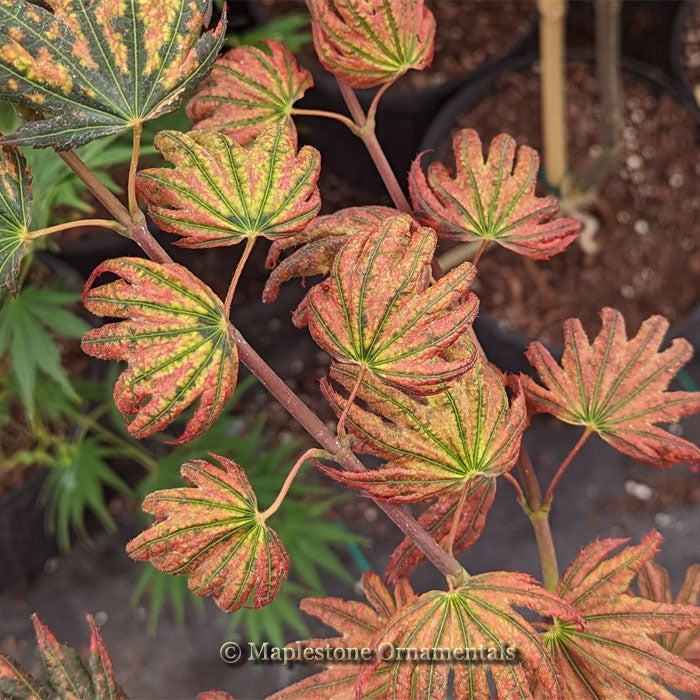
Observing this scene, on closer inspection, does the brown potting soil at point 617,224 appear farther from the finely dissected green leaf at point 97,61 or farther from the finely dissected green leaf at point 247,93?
the finely dissected green leaf at point 97,61

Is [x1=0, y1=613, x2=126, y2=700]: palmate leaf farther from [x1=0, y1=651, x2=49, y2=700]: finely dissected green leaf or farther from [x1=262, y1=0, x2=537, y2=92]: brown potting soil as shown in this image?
[x1=262, y1=0, x2=537, y2=92]: brown potting soil

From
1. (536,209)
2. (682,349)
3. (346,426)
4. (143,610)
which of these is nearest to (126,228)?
(346,426)

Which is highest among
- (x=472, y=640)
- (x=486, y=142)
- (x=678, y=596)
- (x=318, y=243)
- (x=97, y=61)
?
(x=97, y=61)

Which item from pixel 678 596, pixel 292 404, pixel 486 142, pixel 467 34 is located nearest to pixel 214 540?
pixel 292 404

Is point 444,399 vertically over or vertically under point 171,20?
under

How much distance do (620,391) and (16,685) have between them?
0.53m

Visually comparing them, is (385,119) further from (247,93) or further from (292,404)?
(292,404)

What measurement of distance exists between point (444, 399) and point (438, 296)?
0.08m

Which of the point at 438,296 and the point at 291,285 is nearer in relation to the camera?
the point at 438,296

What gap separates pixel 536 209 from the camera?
2.23ft

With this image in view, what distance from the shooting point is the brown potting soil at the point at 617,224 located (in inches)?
61.1

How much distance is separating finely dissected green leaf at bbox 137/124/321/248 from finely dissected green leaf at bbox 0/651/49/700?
13.5 inches

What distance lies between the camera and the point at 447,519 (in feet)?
2.18

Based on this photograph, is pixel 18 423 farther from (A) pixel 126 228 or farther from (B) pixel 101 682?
(A) pixel 126 228
